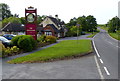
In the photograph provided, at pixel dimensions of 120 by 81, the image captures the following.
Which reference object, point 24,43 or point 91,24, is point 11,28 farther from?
point 91,24

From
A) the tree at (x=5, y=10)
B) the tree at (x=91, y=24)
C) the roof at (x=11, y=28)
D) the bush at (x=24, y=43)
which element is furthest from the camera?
the tree at (x=91, y=24)

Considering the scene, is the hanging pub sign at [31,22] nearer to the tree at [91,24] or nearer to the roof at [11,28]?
the roof at [11,28]

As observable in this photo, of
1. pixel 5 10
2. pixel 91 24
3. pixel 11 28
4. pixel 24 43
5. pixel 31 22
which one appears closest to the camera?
pixel 24 43

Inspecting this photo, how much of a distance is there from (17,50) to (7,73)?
25.0 feet

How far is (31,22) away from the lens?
23531mm

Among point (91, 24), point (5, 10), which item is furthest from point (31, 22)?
point (91, 24)

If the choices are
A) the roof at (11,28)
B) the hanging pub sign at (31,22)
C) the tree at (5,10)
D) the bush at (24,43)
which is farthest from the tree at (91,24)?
the bush at (24,43)

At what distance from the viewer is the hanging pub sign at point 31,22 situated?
23.1 m

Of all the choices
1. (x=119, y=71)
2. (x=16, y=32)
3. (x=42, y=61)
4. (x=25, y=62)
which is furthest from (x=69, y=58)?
(x=16, y=32)

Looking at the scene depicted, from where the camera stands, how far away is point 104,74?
366 inches

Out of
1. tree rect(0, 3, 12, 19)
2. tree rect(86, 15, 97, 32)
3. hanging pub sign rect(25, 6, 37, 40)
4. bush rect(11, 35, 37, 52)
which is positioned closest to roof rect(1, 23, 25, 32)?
hanging pub sign rect(25, 6, 37, 40)

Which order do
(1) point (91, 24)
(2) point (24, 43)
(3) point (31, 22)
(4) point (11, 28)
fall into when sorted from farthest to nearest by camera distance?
(1) point (91, 24)
(4) point (11, 28)
(3) point (31, 22)
(2) point (24, 43)

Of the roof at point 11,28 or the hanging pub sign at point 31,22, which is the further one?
the roof at point 11,28

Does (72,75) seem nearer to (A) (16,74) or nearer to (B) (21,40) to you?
(A) (16,74)
